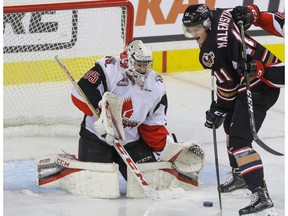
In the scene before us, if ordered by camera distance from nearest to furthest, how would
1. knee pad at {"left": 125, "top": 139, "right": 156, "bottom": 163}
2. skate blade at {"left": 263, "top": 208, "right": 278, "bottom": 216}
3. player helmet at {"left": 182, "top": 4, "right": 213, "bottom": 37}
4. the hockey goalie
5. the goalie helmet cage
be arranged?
skate blade at {"left": 263, "top": 208, "right": 278, "bottom": 216}
player helmet at {"left": 182, "top": 4, "right": 213, "bottom": 37}
the hockey goalie
knee pad at {"left": 125, "top": 139, "right": 156, "bottom": 163}
the goalie helmet cage

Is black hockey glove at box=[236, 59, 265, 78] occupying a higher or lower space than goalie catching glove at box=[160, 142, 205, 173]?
higher

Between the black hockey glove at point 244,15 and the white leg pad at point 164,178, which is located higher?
the black hockey glove at point 244,15

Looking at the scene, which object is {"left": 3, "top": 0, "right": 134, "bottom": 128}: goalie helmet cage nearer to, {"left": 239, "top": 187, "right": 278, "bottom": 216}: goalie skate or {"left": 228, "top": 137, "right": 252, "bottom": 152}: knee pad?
{"left": 228, "top": 137, "right": 252, "bottom": 152}: knee pad

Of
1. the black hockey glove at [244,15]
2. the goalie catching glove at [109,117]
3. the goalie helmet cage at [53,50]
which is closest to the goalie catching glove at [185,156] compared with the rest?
the goalie catching glove at [109,117]

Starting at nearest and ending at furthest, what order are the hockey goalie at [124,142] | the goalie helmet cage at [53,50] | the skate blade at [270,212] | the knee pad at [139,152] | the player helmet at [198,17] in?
the skate blade at [270,212]
the player helmet at [198,17]
the hockey goalie at [124,142]
the knee pad at [139,152]
the goalie helmet cage at [53,50]

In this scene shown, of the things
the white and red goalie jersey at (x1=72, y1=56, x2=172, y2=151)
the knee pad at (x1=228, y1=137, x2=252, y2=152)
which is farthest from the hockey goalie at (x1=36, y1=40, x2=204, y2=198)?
the knee pad at (x1=228, y1=137, x2=252, y2=152)

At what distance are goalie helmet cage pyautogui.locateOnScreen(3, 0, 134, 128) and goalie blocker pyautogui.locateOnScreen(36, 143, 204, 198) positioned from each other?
925 millimetres

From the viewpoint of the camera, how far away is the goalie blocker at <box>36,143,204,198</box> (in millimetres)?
4211

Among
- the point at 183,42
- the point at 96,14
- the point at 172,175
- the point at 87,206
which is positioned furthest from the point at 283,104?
the point at 87,206

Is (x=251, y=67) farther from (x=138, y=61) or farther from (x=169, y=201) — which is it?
(x=169, y=201)

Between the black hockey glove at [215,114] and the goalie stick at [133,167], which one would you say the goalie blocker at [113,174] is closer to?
the goalie stick at [133,167]

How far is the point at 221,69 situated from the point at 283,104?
2069 millimetres

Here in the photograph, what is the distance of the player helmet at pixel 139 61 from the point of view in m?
4.14

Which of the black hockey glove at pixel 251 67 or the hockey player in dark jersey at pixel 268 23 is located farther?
the hockey player in dark jersey at pixel 268 23
